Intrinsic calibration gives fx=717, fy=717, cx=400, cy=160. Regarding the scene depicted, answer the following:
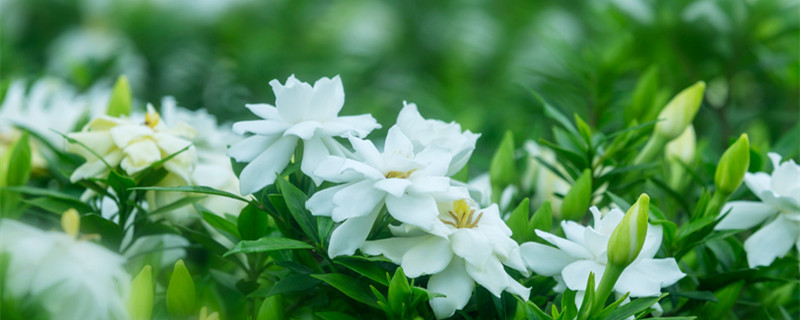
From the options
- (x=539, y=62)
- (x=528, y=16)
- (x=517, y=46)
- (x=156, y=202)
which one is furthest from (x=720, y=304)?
(x=528, y=16)

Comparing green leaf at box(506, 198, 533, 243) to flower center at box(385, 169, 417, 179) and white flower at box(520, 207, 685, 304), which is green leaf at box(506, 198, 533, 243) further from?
flower center at box(385, 169, 417, 179)

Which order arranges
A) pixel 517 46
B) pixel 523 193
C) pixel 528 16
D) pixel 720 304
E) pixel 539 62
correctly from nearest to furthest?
pixel 720 304
pixel 523 193
pixel 539 62
pixel 517 46
pixel 528 16

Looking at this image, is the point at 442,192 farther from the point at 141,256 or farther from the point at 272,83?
the point at 141,256

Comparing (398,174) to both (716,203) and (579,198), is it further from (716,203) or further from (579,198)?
(716,203)

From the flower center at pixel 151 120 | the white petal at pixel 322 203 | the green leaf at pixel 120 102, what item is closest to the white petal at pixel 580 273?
the white petal at pixel 322 203

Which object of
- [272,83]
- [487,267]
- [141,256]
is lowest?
[141,256]

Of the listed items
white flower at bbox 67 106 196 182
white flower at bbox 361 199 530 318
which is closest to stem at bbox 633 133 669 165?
white flower at bbox 361 199 530 318

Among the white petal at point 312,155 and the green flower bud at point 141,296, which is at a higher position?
the white petal at point 312,155

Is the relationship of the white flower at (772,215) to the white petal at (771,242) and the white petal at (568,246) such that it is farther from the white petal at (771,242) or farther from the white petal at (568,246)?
the white petal at (568,246)
